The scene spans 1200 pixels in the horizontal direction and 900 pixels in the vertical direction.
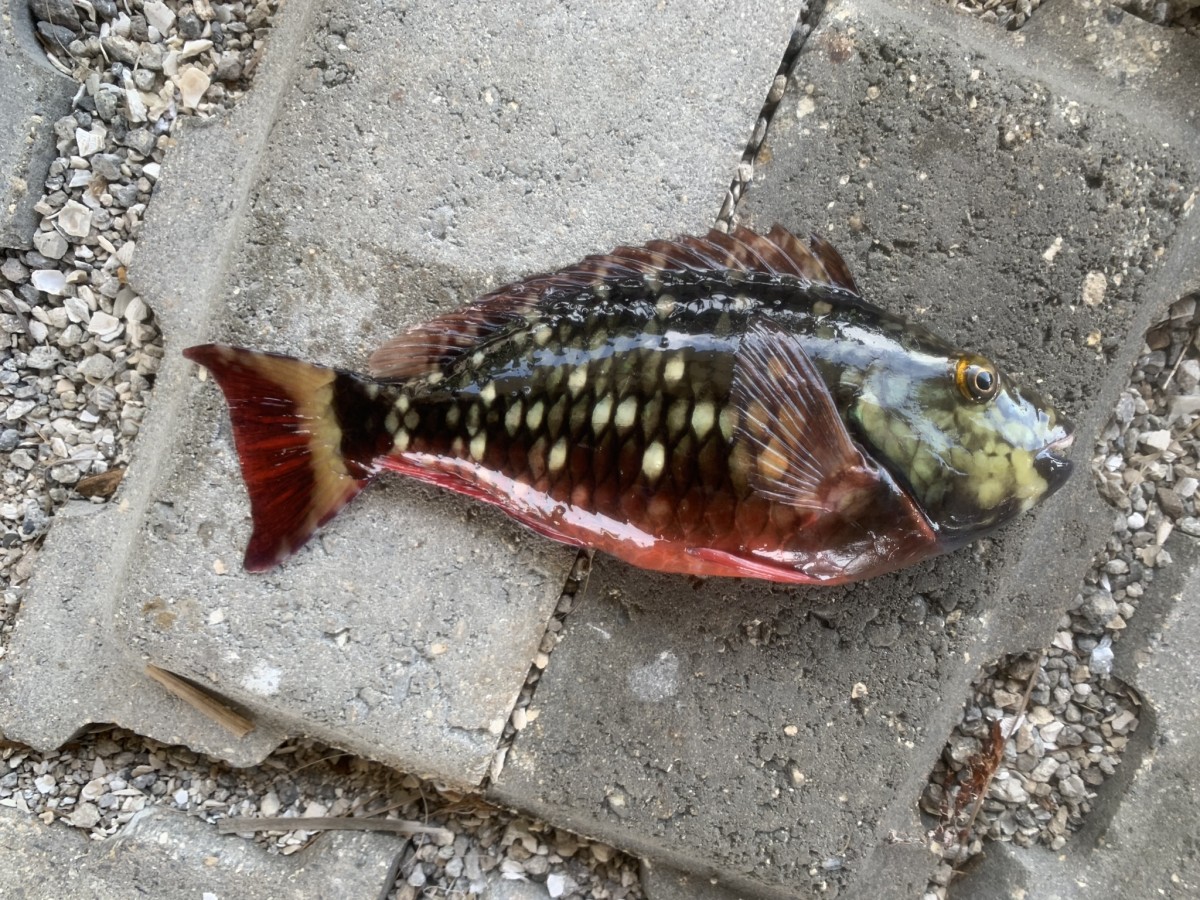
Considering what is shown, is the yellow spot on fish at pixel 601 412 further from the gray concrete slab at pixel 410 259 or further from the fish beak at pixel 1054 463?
the fish beak at pixel 1054 463

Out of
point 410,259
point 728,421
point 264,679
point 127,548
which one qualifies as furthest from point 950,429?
point 127,548

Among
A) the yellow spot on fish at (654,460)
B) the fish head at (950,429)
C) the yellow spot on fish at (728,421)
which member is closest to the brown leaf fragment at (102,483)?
the yellow spot on fish at (654,460)

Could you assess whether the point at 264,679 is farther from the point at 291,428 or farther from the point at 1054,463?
the point at 1054,463

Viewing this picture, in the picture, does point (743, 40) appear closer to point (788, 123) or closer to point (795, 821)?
point (788, 123)

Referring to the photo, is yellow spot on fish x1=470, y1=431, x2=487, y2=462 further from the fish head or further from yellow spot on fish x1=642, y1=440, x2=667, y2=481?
the fish head

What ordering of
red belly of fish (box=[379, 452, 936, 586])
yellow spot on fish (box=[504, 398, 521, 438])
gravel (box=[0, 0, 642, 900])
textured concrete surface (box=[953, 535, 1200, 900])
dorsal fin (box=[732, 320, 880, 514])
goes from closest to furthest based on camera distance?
dorsal fin (box=[732, 320, 880, 514]), red belly of fish (box=[379, 452, 936, 586]), yellow spot on fish (box=[504, 398, 521, 438]), textured concrete surface (box=[953, 535, 1200, 900]), gravel (box=[0, 0, 642, 900])

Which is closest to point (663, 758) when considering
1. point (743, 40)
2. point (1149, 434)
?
point (1149, 434)

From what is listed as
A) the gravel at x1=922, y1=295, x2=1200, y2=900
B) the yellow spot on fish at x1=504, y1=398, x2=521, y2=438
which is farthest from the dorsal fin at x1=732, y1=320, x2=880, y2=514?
the gravel at x1=922, y1=295, x2=1200, y2=900
